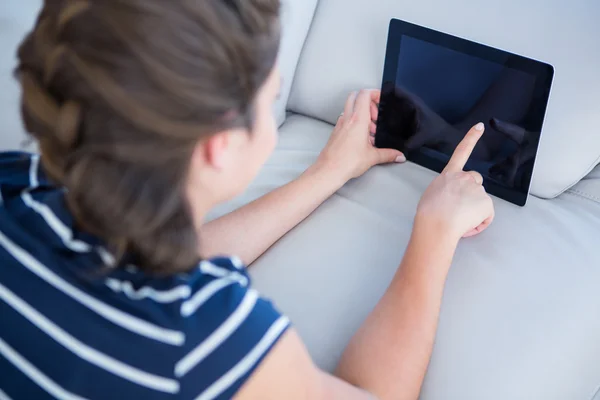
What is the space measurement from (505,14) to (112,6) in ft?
2.08

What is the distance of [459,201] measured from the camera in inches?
29.2

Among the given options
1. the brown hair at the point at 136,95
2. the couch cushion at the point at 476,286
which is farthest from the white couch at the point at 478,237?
the brown hair at the point at 136,95

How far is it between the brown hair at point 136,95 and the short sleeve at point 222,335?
0.18ft

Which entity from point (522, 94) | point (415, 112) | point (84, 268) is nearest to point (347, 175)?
point (415, 112)

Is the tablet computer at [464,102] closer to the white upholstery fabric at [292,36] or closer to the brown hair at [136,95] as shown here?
the white upholstery fabric at [292,36]

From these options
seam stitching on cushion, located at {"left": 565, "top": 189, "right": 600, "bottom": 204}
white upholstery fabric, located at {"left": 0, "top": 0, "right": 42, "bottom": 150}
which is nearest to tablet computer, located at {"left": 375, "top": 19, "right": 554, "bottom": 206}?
seam stitching on cushion, located at {"left": 565, "top": 189, "right": 600, "bottom": 204}

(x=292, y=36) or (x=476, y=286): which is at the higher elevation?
(x=292, y=36)

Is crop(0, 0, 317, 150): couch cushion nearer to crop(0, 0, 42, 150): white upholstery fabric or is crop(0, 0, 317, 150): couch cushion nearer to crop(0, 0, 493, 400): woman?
crop(0, 0, 42, 150): white upholstery fabric

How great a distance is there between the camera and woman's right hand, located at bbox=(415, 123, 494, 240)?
718 millimetres

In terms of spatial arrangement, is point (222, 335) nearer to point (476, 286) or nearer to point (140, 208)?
point (140, 208)

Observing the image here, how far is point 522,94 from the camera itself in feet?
2.47

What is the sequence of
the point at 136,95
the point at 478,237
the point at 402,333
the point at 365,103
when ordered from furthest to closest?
the point at 365,103 < the point at 478,237 < the point at 402,333 < the point at 136,95

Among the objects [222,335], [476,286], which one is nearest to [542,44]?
[476,286]

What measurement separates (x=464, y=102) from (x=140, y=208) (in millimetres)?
549
